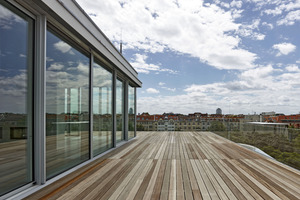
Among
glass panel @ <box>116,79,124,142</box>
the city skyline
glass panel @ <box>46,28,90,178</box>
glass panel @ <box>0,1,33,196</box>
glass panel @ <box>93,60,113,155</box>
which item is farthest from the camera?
the city skyline

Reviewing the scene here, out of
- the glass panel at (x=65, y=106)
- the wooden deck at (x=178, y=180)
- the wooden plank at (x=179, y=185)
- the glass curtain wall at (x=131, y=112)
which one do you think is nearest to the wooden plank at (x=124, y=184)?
the wooden deck at (x=178, y=180)

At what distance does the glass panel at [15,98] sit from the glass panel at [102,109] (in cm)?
180

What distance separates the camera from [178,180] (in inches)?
105

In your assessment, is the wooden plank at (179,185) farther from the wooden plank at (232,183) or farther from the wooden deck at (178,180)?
the wooden plank at (232,183)

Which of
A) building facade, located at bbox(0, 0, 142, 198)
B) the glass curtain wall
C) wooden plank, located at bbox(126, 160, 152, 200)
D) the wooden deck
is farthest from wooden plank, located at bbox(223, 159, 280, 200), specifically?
the glass curtain wall

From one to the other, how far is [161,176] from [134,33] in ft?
25.9

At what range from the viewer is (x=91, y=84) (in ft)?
12.7

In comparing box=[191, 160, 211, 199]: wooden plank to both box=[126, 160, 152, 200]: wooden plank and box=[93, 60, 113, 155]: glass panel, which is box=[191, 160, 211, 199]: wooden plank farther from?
box=[93, 60, 113, 155]: glass panel

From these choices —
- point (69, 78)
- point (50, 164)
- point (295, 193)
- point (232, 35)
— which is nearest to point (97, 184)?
point (50, 164)

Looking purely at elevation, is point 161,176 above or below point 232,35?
below

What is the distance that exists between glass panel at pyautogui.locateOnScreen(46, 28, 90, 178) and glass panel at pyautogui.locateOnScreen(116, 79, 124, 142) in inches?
78.6

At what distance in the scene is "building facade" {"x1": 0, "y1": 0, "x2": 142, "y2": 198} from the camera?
2006 mm

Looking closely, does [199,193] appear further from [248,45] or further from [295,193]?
[248,45]

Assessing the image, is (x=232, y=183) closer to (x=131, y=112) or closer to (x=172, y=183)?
(x=172, y=183)
